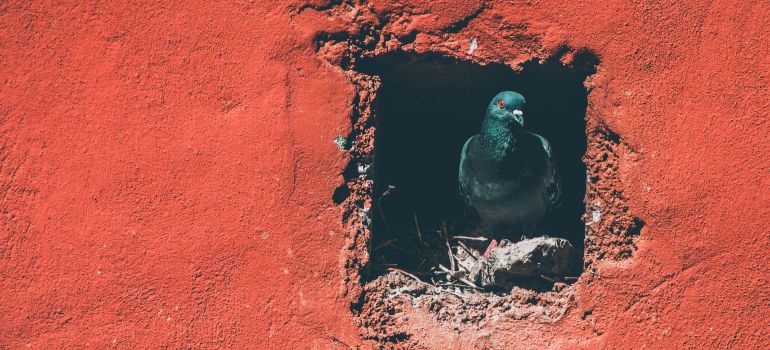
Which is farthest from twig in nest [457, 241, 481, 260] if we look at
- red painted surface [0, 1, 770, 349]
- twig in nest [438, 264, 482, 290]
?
red painted surface [0, 1, 770, 349]

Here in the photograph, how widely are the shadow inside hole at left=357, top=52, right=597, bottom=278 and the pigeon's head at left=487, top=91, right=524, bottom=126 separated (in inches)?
2.7

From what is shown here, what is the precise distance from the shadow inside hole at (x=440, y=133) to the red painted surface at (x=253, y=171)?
295mm

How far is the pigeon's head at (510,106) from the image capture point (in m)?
4.10

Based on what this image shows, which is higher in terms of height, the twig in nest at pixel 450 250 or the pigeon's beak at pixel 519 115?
the pigeon's beak at pixel 519 115

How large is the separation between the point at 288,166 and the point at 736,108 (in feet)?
5.71

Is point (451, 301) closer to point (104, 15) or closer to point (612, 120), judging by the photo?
point (612, 120)

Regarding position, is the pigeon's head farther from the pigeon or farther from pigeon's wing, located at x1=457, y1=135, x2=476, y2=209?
pigeon's wing, located at x1=457, y1=135, x2=476, y2=209

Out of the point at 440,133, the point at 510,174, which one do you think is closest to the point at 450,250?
the point at 510,174

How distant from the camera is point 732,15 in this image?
11.7 ft

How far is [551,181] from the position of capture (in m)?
4.50

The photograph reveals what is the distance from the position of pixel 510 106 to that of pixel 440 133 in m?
0.83

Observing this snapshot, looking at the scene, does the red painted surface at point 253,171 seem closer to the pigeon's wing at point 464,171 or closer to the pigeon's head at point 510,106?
the pigeon's head at point 510,106

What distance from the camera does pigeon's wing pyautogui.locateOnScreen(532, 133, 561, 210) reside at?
4.49m

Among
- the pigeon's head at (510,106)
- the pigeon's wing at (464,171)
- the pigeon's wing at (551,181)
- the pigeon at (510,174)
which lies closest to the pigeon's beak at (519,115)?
the pigeon's head at (510,106)
